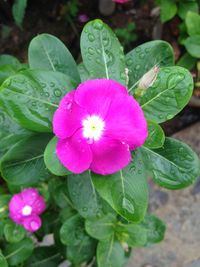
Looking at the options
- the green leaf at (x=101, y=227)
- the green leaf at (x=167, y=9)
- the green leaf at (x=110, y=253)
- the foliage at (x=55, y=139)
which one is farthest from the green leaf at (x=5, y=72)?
the green leaf at (x=167, y=9)

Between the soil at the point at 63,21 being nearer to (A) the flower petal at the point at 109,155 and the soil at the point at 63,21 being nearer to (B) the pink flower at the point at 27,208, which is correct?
(B) the pink flower at the point at 27,208

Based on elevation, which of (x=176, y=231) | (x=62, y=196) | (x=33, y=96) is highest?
(x=33, y=96)

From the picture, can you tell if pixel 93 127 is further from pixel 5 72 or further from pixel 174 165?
pixel 5 72

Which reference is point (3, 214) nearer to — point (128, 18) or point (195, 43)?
point (195, 43)

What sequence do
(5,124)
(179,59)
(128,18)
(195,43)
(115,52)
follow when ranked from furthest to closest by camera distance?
1. (128,18)
2. (179,59)
3. (195,43)
4. (5,124)
5. (115,52)

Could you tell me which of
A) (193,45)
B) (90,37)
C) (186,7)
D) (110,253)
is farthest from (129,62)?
(186,7)

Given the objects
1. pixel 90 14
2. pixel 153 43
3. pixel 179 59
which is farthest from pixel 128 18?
pixel 153 43

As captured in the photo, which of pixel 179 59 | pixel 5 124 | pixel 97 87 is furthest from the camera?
pixel 179 59
